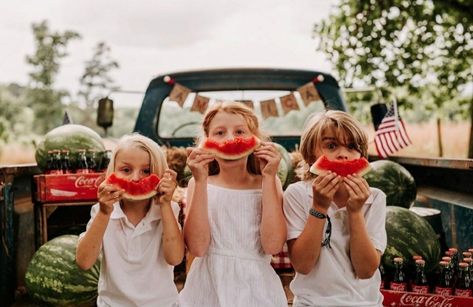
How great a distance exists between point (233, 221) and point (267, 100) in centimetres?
Result: 307

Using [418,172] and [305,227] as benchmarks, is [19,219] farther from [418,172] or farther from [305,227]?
[418,172]

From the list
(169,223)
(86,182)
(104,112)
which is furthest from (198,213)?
(104,112)

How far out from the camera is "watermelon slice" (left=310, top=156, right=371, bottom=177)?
8.05ft

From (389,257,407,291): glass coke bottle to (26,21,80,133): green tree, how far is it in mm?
55091

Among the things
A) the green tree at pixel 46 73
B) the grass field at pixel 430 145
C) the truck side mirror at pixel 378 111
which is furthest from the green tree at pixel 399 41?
the green tree at pixel 46 73

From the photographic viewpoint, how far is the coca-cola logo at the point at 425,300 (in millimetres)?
3123

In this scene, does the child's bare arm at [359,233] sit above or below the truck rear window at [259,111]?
below

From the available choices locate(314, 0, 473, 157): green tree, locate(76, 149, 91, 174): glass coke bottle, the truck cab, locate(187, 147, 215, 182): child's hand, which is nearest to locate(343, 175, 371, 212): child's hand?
locate(187, 147, 215, 182): child's hand

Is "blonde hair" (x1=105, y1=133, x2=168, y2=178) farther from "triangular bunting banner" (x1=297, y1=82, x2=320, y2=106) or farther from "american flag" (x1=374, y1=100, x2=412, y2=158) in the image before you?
"american flag" (x1=374, y1=100, x2=412, y2=158)

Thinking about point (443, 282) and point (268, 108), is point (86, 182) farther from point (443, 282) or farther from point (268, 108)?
point (443, 282)

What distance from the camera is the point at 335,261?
2607mm

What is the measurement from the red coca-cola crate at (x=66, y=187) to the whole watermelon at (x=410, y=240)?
2176 mm

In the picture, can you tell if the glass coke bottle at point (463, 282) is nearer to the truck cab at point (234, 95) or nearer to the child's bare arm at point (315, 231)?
the child's bare arm at point (315, 231)

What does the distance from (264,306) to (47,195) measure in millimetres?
2211
